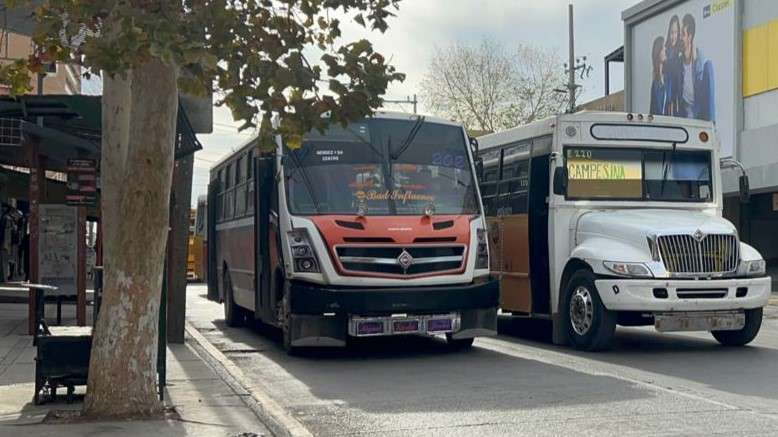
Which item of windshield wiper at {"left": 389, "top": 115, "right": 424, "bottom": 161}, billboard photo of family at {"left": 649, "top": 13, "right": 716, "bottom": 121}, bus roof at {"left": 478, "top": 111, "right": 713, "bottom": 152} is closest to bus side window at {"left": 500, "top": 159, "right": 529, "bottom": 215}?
bus roof at {"left": 478, "top": 111, "right": 713, "bottom": 152}

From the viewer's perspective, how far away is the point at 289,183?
11.6m

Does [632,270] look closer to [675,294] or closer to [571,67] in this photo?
[675,294]

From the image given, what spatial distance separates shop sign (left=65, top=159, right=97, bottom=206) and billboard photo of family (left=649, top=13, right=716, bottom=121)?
936 inches

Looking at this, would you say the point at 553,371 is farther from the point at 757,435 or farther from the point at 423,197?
the point at 757,435

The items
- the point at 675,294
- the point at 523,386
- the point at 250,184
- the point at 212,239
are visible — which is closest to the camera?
the point at 523,386

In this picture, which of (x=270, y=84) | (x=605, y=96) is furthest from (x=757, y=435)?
(x=605, y=96)

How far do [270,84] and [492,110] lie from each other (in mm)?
38420

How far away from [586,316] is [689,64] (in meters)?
23.9

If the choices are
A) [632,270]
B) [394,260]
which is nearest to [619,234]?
[632,270]

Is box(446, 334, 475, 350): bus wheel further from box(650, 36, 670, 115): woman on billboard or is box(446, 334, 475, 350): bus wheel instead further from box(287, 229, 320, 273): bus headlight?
box(650, 36, 670, 115): woman on billboard

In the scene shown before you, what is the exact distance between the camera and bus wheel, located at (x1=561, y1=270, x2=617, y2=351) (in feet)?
38.6

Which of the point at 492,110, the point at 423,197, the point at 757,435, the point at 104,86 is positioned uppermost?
the point at 492,110

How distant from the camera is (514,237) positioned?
45.0 ft

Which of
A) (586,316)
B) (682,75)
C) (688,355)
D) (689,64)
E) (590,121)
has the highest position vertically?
(689,64)
